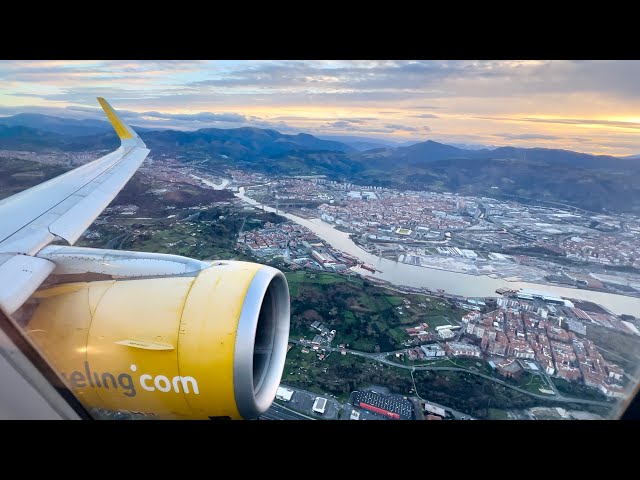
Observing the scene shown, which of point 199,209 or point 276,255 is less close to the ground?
point 199,209

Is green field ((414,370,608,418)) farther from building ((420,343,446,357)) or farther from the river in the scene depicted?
the river

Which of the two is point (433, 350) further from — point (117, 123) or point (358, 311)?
point (117, 123)

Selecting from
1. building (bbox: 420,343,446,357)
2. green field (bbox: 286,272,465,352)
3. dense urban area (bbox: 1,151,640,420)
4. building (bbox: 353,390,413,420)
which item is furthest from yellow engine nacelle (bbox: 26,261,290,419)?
building (bbox: 420,343,446,357)

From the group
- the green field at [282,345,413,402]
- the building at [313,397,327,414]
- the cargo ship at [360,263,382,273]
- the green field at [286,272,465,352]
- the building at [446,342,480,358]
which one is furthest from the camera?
the cargo ship at [360,263,382,273]

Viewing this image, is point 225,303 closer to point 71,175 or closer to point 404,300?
point 71,175
